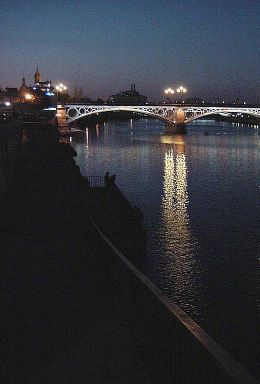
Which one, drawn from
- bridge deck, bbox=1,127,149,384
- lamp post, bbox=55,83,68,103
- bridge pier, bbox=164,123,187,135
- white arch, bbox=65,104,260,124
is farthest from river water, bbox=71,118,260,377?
lamp post, bbox=55,83,68,103

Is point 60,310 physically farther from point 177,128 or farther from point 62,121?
point 177,128

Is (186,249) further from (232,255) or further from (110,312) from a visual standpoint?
(110,312)

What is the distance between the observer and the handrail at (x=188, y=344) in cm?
414

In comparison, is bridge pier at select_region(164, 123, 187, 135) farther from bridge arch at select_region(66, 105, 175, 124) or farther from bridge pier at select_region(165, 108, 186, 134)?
bridge arch at select_region(66, 105, 175, 124)

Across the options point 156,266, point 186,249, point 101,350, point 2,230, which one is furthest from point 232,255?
point 101,350

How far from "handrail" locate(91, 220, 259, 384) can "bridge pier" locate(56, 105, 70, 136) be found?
9290 cm

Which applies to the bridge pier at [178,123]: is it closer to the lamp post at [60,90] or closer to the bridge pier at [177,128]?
the bridge pier at [177,128]

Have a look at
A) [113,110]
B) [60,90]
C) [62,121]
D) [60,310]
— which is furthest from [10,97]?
[60,310]

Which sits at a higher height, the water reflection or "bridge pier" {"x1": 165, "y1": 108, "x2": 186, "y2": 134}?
"bridge pier" {"x1": 165, "y1": 108, "x2": 186, "y2": 134}

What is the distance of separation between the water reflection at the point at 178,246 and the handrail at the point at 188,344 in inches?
406

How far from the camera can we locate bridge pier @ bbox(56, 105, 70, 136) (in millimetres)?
97438

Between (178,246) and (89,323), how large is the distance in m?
15.1

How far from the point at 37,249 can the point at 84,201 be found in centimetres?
919

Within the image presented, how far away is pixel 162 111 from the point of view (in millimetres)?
113688
